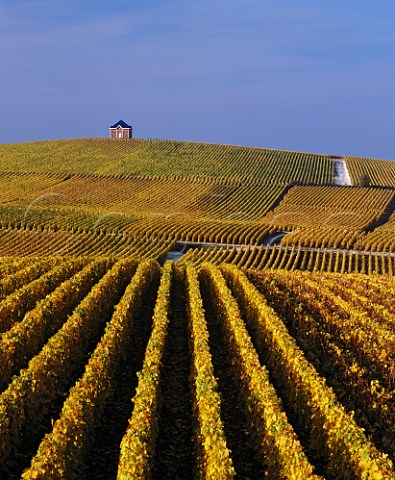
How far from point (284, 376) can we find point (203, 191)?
87.3 meters

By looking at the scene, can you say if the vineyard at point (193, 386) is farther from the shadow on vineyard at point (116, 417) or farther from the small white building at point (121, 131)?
the small white building at point (121, 131)

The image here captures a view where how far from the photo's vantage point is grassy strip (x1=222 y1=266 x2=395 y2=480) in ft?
36.9

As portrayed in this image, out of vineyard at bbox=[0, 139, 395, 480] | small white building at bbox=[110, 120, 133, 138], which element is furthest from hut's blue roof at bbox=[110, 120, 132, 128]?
vineyard at bbox=[0, 139, 395, 480]

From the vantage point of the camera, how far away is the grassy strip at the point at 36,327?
53.8ft

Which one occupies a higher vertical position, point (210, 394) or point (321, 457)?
point (210, 394)

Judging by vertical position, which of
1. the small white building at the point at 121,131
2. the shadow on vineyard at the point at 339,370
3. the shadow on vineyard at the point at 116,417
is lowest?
the shadow on vineyard at the point at 116,417

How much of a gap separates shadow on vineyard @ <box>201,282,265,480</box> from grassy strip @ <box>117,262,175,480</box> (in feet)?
6.04

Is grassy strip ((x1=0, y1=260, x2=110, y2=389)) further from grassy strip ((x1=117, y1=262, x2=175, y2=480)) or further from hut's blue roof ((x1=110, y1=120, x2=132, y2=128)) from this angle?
hut's blue roof ((x1=110, y1=120, x2=132, y2=128))

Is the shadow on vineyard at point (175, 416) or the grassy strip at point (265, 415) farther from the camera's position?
the shadow on vineyard at point (175, 416)

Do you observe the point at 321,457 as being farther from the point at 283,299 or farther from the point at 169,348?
the point at 283,299

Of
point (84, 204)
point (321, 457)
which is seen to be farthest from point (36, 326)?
point (84, 204)

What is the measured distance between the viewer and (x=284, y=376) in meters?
16.7

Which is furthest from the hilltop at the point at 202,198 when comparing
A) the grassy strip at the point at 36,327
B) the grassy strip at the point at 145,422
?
the grassy strip at the point at 145,422

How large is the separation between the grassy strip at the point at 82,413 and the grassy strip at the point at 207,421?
7.60 ft
